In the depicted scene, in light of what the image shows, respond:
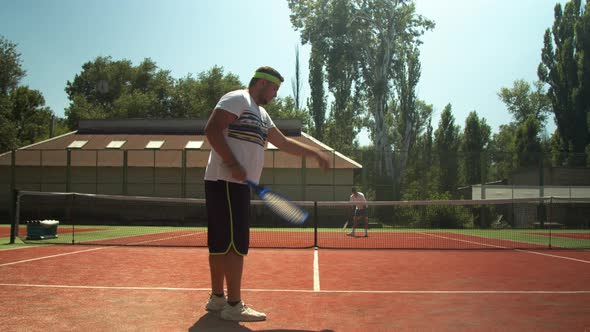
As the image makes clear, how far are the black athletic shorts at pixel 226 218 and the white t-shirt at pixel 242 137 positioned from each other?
0.08 metres

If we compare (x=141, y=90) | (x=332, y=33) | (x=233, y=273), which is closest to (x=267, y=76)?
(x=233, y=273)

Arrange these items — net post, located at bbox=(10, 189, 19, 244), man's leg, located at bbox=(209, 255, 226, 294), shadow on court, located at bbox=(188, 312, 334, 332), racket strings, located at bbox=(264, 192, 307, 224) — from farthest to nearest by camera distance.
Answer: net post, located at bbox=(10, 189, 19, 244) → racket strings, located at bbox=(264, 192, 307, 224) → man's leg, located at bbox=(209, 255, 226, 294) → shadow on court, located at bbox=(188, 312, 334, 332)

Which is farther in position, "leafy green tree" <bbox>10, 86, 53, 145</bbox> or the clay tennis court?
"leafy green tree" <bbox>10, 86, 53, 145</bbox>

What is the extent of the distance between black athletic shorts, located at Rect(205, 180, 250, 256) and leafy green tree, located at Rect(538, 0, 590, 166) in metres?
36.2

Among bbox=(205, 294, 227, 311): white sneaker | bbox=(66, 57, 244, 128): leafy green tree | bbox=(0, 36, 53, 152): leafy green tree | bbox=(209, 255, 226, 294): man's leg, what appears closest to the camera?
bbox=(209, 255, 226, 294): man's leg

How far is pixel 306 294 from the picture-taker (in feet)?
15.5

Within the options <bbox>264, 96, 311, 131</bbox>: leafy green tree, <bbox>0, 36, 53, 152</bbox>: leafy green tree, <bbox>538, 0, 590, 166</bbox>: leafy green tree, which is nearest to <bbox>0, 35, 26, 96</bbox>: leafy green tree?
<bbox>0, 36, 53, 152</bbox>: leafy green tree

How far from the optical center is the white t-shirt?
344cm

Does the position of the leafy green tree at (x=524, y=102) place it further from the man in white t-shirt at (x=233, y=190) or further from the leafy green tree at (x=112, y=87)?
the man in white t-shirt at (x=233, y=190)

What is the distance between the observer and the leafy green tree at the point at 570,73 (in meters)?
34.7

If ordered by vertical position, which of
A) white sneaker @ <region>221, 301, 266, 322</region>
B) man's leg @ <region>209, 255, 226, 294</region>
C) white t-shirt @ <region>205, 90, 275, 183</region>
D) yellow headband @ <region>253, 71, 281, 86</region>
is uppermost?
yellow headband @ <region>253, 71, 281, 86</region>

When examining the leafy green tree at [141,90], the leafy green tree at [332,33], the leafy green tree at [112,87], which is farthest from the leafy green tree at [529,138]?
the leafy green tree at [112,87]

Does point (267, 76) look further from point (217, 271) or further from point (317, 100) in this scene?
point (317, 100)

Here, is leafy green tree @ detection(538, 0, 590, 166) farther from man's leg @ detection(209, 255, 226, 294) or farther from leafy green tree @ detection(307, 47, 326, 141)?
man's leg @ detection(209, 255, 226, 294)
